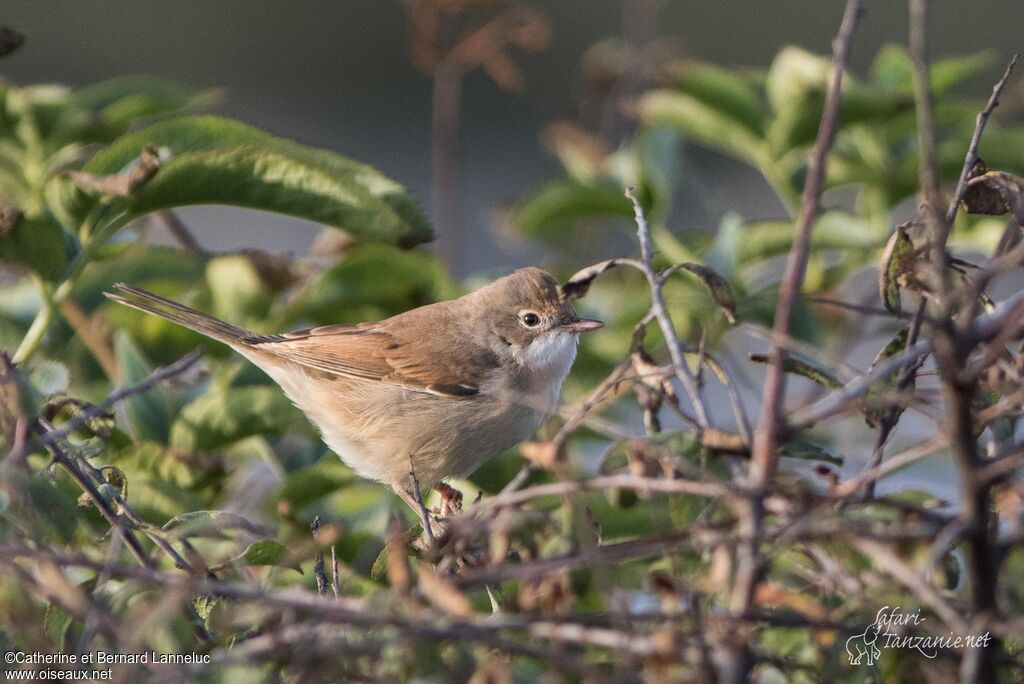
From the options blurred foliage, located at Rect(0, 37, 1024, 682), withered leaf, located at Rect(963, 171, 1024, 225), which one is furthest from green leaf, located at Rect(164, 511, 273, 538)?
withered leaf, located at Rect(963, 171, 1024, 225)

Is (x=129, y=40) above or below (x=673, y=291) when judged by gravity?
above

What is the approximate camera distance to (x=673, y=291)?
302 centimetres

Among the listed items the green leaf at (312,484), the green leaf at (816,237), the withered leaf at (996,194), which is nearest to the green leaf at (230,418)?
the green leaf at (312,484)

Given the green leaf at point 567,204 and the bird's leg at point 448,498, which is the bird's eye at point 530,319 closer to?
the green leaf at point 567,204

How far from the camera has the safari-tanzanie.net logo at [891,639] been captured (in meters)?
1.42

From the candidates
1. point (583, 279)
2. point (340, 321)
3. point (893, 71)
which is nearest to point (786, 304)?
point (583, 279)

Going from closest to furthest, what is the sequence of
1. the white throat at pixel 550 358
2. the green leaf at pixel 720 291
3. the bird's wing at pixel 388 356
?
the green leaf at pixel 720 291
the white throat at pixel 550 358
the bird's wing at pixel 388 356

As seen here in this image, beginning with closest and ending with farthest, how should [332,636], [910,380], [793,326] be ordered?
[332,636] < [910,380] < [793,326]

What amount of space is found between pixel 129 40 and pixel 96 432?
11.0 m

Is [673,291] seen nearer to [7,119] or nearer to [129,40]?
[7,119]

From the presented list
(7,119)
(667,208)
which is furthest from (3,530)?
(667,208)

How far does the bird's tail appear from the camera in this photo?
10.2 feet

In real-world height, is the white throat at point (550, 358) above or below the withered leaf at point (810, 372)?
below

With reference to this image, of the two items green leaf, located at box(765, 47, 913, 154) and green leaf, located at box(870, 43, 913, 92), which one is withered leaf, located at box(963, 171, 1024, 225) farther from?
green leaf, located at box(870, 43, 913, 92)
